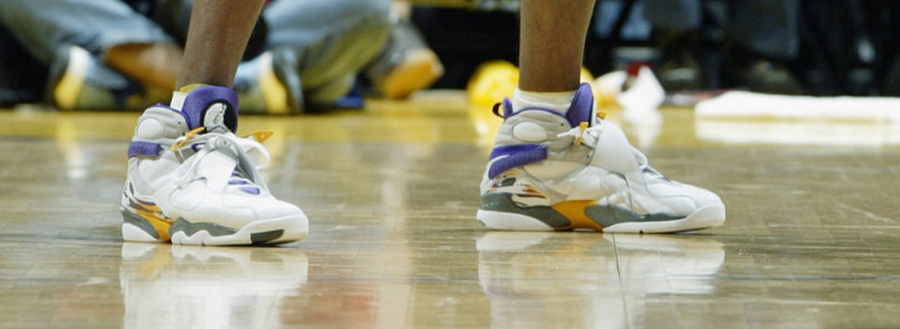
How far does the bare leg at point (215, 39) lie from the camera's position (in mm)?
1125

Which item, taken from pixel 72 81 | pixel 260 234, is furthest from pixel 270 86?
pixel 260 234

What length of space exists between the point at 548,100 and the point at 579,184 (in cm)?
9

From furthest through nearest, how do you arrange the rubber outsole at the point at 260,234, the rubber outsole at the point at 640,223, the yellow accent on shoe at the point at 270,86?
the yellow accent on shoe at the point at 270,86 < the rubber outsole at the point at 640,223 < the rubber outsole at the point at 260,234

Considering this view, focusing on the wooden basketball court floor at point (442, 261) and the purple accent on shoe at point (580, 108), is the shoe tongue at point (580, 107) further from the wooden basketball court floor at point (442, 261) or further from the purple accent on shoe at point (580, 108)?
the wooden basketball court floor at point (442, 261)

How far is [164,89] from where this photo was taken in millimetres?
3385

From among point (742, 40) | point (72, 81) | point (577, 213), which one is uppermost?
point (577, 213)

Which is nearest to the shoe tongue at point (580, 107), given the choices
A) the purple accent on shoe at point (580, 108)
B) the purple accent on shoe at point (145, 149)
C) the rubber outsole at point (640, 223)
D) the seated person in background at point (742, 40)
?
the purple accent on shoe at point (580, 108)

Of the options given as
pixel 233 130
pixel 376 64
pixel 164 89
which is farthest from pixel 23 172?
pixel 376 64

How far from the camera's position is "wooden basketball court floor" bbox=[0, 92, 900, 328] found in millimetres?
803

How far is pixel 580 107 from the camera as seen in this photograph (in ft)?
4.03

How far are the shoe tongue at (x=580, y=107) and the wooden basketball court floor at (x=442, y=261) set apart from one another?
0.11 m

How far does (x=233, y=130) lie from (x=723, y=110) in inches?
91.1

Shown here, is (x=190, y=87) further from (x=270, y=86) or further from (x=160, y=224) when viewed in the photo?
(x=270, y=86)

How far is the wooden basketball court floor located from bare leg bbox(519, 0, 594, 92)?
15 centimetres
